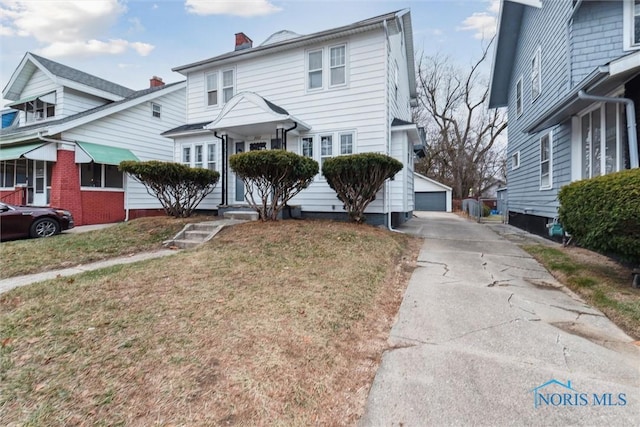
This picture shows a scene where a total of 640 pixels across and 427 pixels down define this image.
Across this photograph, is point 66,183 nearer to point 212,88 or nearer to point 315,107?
point 212,88

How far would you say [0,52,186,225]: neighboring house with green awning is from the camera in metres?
11.4

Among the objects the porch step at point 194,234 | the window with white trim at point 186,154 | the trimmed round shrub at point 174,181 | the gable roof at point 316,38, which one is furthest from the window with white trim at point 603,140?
the window with white trim at point 186,154

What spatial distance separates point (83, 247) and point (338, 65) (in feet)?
29.7

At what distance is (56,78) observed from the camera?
13227 millimetres

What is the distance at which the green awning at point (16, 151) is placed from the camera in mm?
11027

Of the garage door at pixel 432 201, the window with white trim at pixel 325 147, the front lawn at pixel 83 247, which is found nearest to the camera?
the front lawn at pixel 83 247

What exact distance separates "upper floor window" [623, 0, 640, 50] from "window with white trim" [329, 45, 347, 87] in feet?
22.8

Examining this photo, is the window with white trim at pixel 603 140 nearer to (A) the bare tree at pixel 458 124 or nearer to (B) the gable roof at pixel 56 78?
(B) the gable roof at pixel 56 78

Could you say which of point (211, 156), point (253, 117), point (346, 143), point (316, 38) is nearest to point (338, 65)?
point (316, 38)

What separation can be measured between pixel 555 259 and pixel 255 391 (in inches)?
254

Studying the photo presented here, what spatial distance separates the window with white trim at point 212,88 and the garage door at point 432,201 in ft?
67.0

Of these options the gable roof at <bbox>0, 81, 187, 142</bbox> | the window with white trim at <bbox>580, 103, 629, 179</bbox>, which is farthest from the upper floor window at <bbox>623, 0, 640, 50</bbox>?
the gable roof at <bbox>0, 81, 187, 142</bbox>

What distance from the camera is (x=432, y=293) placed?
438 centimetres

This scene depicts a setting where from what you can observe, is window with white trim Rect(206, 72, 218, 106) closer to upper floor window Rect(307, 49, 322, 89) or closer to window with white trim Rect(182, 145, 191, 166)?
window with white trim Rect(182, 145, 191, 166)
